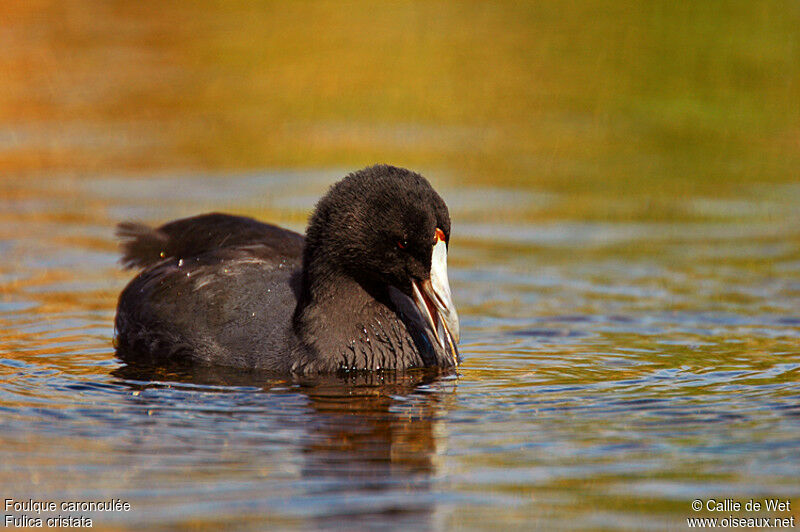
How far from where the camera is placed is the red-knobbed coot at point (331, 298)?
672 centimetres

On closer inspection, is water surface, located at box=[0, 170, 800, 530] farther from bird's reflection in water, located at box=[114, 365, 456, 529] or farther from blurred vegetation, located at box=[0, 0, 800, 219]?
blurred vegetation, located at box=[0, 0, 800, 219]

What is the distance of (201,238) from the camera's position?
7914 millimetres

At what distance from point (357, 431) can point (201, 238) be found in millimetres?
2511

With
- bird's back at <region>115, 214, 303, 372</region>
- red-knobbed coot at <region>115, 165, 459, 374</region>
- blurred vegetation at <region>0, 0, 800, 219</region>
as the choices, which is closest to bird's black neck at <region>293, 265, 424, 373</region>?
red-knobbed coot at <region>115, 165, 459, 374</region>

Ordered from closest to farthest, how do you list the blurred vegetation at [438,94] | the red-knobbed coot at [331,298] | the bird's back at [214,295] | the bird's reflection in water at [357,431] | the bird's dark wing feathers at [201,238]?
1. the bird's reflection in water at [357,431]
2. the red-knobbed coot at [331,298]
3. the bird's back at [214,295]
4. the bird's dark wing feathers at [201,238]
5. the blurred vegetation at [438,94]

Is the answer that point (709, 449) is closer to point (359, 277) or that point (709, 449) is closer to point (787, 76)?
point (359, 277)

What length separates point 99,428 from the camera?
18.9 feet

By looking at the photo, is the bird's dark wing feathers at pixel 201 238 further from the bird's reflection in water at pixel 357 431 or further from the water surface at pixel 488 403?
the bird's reflection in water at pixel 357 431

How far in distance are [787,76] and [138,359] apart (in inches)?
350

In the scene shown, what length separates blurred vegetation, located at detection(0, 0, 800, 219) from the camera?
11875 millimetres

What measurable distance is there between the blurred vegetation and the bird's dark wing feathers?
325 cm

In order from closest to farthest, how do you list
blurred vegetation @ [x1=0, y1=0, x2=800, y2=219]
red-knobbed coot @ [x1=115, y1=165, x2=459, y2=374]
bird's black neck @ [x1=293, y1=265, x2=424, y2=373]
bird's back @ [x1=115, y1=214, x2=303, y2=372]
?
red-knobbed coot @ [x1=115, y1=165, x2=459, y2=374] → bird's black neck @ [x1=293, y1=265, x2=424, y2=373] → bird's back @ [x1=115, y1=214, x2=303, y2=372] → blurred vegetation @ [x1=0, y1=0, x2=800, y2=219]

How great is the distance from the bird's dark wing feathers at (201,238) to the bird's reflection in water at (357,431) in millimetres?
1034

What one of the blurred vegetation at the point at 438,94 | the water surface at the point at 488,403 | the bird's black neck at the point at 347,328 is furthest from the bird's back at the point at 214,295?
the blurred vegetation at the point at 438,94
